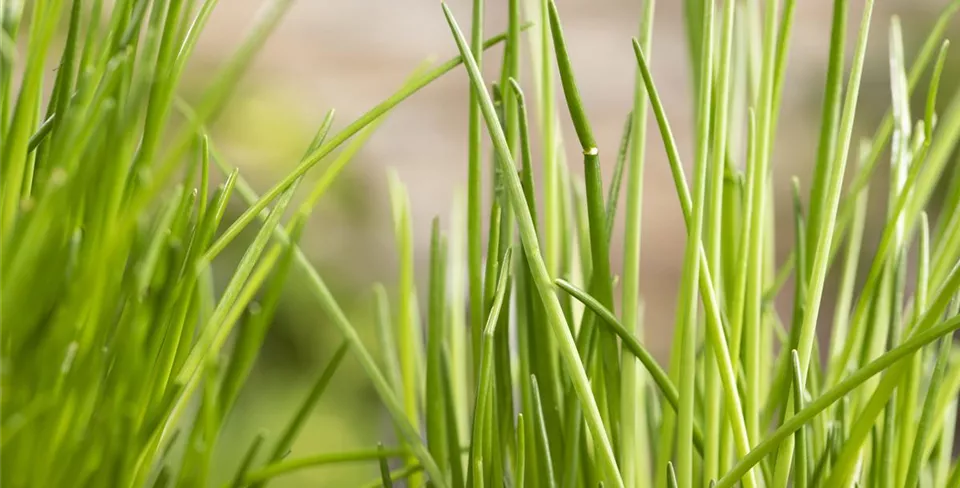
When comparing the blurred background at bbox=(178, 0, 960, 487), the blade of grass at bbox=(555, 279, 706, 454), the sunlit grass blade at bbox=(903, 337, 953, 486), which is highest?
the blurred background at bbox=(178, 0, 960, 487)

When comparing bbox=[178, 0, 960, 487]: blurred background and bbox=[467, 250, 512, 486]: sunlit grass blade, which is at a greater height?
bbox=[178, 0, 960, 487]: blurred background

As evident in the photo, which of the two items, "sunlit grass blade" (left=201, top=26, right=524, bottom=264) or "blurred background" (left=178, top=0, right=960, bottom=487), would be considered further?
"blurred background" (left=178, top=0, right=960, bottom=487)

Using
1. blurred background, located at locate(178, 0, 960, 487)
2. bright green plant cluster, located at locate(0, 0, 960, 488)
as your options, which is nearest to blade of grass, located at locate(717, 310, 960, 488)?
bright green plant cluster, located at locate(0, 0, 960, 488)

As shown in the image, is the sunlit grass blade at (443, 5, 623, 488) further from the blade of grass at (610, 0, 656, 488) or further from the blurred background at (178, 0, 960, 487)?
the blurred background at (178, 0, 960, 487)

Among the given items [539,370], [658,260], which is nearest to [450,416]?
[539,370]

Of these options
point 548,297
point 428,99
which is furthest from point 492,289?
point 428,99

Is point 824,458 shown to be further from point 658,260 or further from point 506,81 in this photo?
point 658,260
